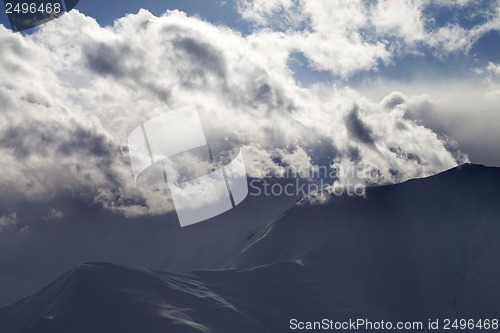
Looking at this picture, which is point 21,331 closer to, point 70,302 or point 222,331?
point 70,302

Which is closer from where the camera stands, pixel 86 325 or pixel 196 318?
pixel 86 325

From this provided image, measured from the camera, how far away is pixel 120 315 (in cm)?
19262

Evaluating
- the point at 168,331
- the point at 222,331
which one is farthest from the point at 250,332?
the point at 168,331

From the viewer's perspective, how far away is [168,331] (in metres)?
181

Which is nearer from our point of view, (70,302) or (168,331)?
(168,331)

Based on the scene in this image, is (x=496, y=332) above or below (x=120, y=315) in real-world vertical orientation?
below

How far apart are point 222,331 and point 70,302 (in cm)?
5158

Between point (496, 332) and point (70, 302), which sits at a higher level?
point (70, 302)

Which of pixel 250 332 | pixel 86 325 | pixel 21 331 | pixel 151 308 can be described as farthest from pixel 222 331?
pixel 21 331

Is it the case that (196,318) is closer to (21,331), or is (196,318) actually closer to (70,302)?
(70,302)

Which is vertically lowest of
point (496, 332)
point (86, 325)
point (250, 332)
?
point (496, 332)

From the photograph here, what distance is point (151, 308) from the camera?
197 m

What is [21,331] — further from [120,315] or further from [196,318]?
[196,318]

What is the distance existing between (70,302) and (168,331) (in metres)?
39.8
